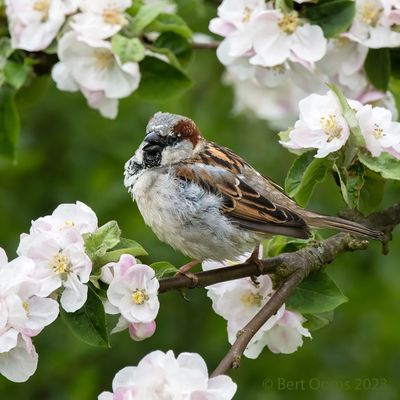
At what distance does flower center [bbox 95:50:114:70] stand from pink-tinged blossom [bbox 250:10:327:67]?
0.47m

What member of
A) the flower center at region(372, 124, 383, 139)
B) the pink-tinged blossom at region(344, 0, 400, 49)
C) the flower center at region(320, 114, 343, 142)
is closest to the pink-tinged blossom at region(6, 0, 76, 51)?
the pink-tinged blossom at region(344, 0, 400, 49)

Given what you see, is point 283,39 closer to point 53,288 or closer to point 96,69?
point 96,69

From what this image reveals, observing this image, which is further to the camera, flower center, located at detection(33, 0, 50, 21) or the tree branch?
flower center, located at detection(33, 0, 50, 21)

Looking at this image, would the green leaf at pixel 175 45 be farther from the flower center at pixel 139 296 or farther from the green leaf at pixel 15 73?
the flower center at pixel 139 296

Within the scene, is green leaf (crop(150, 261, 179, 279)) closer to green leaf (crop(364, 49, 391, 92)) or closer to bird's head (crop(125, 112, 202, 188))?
bird's head (crop(125, 112, 202, 188))

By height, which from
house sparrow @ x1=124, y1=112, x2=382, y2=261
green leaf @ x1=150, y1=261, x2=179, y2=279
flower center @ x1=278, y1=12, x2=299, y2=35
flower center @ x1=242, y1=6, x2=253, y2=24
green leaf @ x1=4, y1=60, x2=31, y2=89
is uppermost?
flower center @ x1=278, y1=12, x2=299, y2=35

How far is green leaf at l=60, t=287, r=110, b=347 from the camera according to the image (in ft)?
7.84

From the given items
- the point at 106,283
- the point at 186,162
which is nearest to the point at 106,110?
the point at 186,162

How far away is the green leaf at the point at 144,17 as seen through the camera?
327 cm

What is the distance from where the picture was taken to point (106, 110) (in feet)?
11.4

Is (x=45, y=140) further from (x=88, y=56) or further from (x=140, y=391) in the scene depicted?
(x=140, y=391)

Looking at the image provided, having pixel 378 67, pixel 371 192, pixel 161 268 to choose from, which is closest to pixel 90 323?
pixel 161 268

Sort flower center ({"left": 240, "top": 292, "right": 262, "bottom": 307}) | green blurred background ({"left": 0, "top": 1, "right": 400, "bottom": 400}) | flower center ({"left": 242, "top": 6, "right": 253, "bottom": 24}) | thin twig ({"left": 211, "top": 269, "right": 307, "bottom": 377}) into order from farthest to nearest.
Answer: green blurred background ({"left": 0, "top": 1, "right": 400, "bottom": 400})
flower center ({"left": 242, "top": 6, "right": 253, "bottom": 24})
flower center ({"left": 240, "top": 292, "right": 262, "bottom": 307})
thin twig ({"left": 211, "top": 269, "right": 307, "bottom": 377})

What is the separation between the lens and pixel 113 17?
3271mm
